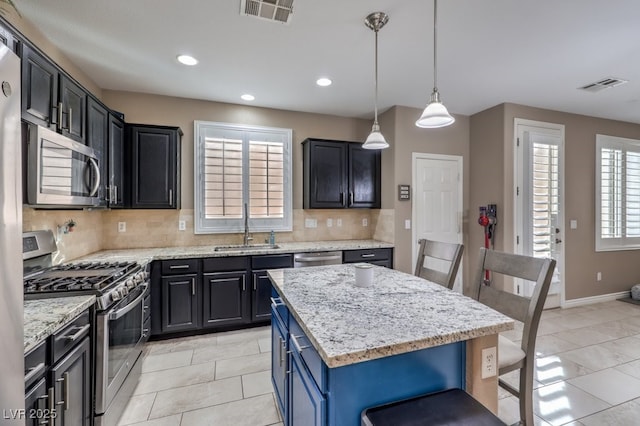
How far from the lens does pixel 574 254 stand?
4.17 metres

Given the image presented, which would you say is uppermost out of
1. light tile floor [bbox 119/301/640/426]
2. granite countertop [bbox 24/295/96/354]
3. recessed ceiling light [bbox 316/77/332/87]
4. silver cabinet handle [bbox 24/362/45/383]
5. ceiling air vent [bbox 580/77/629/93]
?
recessed ceiling light [bbox 316/77/332/87]

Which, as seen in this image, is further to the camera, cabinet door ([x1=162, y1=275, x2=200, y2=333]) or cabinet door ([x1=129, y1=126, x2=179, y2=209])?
cabinet door ([x1=129, y1=126, x2=179, y2=209])

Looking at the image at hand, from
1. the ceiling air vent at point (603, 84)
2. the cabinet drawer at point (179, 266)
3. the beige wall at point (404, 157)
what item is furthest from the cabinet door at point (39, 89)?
the ceiling air vent at point (603, 84)

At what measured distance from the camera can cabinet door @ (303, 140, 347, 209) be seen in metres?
3.86

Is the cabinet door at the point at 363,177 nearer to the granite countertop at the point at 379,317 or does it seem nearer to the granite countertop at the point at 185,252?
the granite countertop at the point at 185,252

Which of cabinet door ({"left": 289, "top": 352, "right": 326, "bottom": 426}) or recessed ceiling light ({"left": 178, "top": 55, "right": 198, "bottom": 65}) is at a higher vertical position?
recessed ceiling light ({"left": 178, "top": 55, "right": 198, "bottom": 65})

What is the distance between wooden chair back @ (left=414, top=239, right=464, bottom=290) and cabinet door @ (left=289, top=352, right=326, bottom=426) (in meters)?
1.09

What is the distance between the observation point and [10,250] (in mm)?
782

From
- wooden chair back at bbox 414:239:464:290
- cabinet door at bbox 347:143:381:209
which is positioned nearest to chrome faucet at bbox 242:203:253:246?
cabinet door at bbox 347:143:381:209

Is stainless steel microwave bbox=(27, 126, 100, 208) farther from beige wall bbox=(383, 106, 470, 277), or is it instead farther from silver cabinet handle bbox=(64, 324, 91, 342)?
beige wall bbox=(383, 106, 470, 277)

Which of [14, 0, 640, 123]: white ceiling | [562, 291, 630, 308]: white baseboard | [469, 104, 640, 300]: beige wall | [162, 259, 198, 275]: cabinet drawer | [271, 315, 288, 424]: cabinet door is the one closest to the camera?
[271, 315, 288, 424]: cabinet door

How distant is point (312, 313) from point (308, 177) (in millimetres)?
2783

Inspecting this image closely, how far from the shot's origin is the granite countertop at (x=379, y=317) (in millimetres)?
976

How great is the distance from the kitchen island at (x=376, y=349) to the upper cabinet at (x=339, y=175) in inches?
95.7
